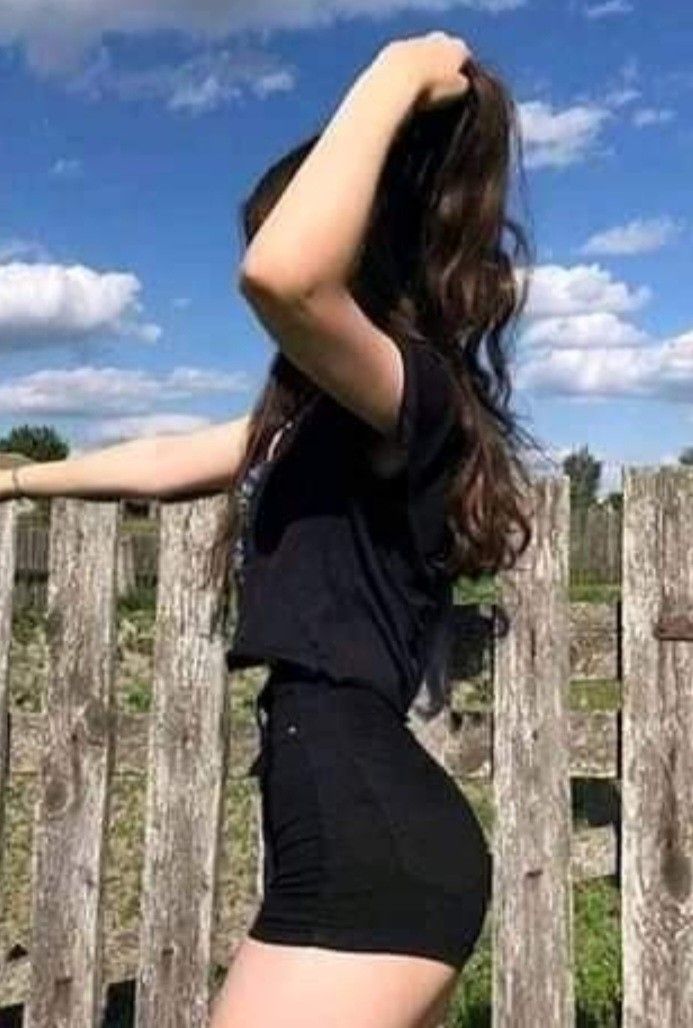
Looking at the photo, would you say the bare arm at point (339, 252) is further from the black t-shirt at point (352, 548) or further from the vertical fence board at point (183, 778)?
the vertical fence board at point (183, 778)

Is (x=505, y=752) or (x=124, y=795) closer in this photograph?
(x=505, y=752)

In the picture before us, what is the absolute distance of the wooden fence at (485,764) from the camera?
3.64 metres

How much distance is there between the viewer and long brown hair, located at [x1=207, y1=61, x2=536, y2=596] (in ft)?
6.98

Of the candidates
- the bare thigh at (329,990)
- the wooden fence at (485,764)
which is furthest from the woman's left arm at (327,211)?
the wooden fence at (485,764)

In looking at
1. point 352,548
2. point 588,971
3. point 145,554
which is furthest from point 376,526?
point 588,971

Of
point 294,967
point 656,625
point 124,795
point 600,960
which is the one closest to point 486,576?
point 294,967

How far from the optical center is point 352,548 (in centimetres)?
211

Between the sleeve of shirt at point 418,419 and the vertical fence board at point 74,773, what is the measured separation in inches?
76.7

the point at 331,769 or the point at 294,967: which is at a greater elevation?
the point at 331,769

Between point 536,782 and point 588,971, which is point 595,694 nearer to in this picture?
point 536,782

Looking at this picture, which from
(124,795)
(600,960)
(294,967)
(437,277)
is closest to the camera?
(294,967)

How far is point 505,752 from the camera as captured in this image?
3723 mm

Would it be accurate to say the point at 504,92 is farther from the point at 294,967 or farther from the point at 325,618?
the point at 294,967

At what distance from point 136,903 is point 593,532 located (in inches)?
108
